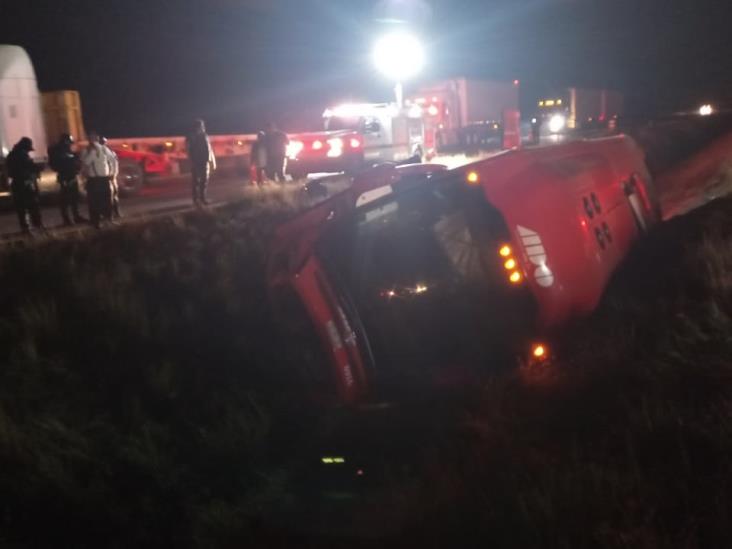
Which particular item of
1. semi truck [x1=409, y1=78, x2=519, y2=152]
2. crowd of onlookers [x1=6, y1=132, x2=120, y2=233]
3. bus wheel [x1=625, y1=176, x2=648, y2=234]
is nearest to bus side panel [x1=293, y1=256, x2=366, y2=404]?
bus wheel [x1=625, y1=176, x2=648, y2=234]

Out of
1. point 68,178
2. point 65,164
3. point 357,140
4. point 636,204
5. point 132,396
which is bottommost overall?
point 132,396

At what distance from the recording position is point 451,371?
5379 millimetres

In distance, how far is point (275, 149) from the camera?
15742mm

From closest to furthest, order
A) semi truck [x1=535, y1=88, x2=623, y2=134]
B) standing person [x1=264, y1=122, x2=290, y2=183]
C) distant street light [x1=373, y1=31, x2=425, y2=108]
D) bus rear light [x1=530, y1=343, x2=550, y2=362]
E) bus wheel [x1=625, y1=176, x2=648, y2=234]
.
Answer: bus rear light [x1=530, y1=343, x2=550, y2=362] → bus wheel [x1=625, y1=176, x2=648, y2=234] → standing person [x1=264, y1=122, x2=290, y2=183] → distant street light [x1=373, y1=31, x2=425, y2=108] → semi truck [x1=535, y1=88, x2=623, y2=134]

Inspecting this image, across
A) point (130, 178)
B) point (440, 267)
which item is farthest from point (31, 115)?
point (440, 267)

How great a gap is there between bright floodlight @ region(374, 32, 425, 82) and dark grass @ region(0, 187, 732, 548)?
609 inches

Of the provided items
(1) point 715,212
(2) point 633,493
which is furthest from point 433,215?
(1) point 715,212

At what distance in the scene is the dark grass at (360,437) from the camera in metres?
3.88

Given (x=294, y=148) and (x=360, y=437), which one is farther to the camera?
(x=294, y=148)

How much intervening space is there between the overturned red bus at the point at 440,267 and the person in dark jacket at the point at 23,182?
6.69 meters

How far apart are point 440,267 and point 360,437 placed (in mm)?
1352

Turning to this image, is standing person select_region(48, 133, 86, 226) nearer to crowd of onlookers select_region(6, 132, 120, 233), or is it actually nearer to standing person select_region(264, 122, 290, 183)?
crowd of onlookers select_region(6, 132, 120, 233)

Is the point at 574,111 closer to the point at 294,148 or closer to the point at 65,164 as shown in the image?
the point at 294,148

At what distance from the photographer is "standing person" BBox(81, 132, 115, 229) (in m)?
11.7
